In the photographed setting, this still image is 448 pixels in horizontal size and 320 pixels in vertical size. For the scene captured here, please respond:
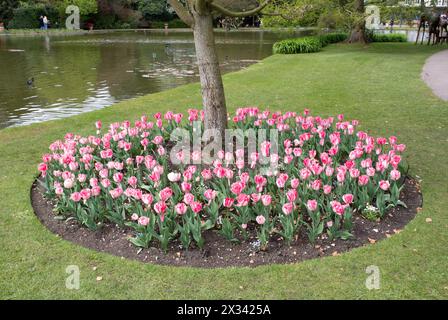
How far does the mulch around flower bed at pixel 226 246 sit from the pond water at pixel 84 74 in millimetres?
6597

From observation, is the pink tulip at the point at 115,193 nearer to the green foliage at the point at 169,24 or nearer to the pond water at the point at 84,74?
the pond water at the point at 84,74

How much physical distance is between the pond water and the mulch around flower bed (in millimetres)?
6597

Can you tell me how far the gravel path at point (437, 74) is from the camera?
38.0 ft

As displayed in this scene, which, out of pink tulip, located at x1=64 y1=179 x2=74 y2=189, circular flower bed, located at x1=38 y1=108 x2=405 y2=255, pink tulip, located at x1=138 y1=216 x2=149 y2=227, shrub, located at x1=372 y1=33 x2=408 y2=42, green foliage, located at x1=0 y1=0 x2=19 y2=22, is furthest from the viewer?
green foliage, located at x1=0 y1=0 x2=19 y2=22

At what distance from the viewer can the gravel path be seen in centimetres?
1157

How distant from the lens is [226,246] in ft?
13.7

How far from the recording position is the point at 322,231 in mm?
4258

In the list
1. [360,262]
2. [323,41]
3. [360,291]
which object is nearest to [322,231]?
[360,262]

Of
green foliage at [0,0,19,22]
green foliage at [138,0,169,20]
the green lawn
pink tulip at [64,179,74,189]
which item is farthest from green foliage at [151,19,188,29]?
pink tulip at [64,179,74,189]

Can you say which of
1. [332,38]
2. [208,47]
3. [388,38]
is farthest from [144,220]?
[388,38]

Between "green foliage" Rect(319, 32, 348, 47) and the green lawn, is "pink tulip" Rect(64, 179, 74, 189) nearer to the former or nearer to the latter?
the green lawn

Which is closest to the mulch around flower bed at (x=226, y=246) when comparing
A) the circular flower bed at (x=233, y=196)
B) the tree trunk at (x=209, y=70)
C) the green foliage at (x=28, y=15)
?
the circular flower bed at (x=233, y=196)

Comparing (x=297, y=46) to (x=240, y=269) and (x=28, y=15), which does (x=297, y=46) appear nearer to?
(x=240, y=269)

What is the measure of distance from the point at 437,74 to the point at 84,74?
12.7m
